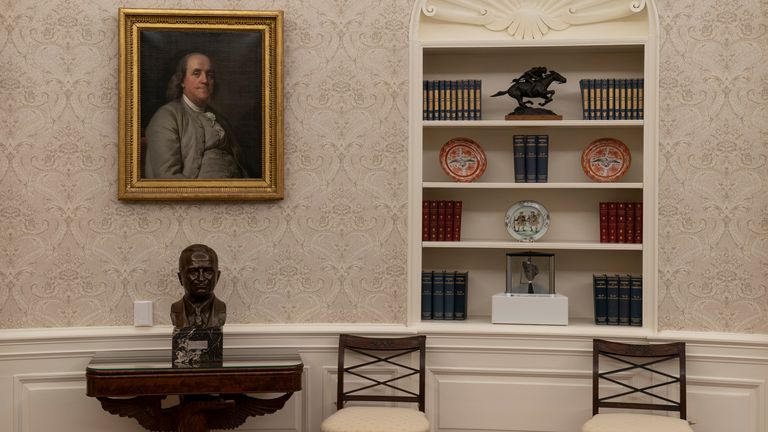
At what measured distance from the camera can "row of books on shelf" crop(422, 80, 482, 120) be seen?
4.20 metres

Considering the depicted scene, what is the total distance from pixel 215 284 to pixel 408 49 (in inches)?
60.4

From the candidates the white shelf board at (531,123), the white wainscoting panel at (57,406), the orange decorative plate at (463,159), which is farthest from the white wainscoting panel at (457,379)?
the white shelf board at (531,123)

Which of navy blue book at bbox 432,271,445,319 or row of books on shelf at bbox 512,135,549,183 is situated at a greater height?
row of books on shelf at bbox 512,135,549,183

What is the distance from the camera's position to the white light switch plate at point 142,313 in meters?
4.02

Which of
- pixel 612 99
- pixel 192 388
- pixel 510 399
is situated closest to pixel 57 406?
pixel 192 388

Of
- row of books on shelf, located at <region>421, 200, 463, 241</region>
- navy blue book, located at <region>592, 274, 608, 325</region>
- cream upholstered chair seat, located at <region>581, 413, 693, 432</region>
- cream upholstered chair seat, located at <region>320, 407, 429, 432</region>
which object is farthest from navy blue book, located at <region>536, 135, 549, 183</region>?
cream upholstered chair seat, located at <region>320, 407, 429, 432</region>

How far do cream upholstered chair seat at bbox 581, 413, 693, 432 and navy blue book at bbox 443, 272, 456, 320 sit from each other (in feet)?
2.99

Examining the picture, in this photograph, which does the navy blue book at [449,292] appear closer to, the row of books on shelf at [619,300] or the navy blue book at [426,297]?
the navy blue book at [426,297]

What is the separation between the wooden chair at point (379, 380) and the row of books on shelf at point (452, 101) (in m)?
1.17

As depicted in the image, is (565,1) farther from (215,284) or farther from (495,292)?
(215,284)

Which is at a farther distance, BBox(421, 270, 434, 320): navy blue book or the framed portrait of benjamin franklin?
BBox(421, 270, 434, 320): navy blue book

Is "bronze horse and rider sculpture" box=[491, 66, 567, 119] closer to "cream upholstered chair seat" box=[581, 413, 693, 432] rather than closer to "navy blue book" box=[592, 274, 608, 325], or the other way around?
"navy blue book" box=[592, 274, 608, 325]

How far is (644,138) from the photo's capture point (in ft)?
13.3

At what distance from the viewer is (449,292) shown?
13.9 feet
